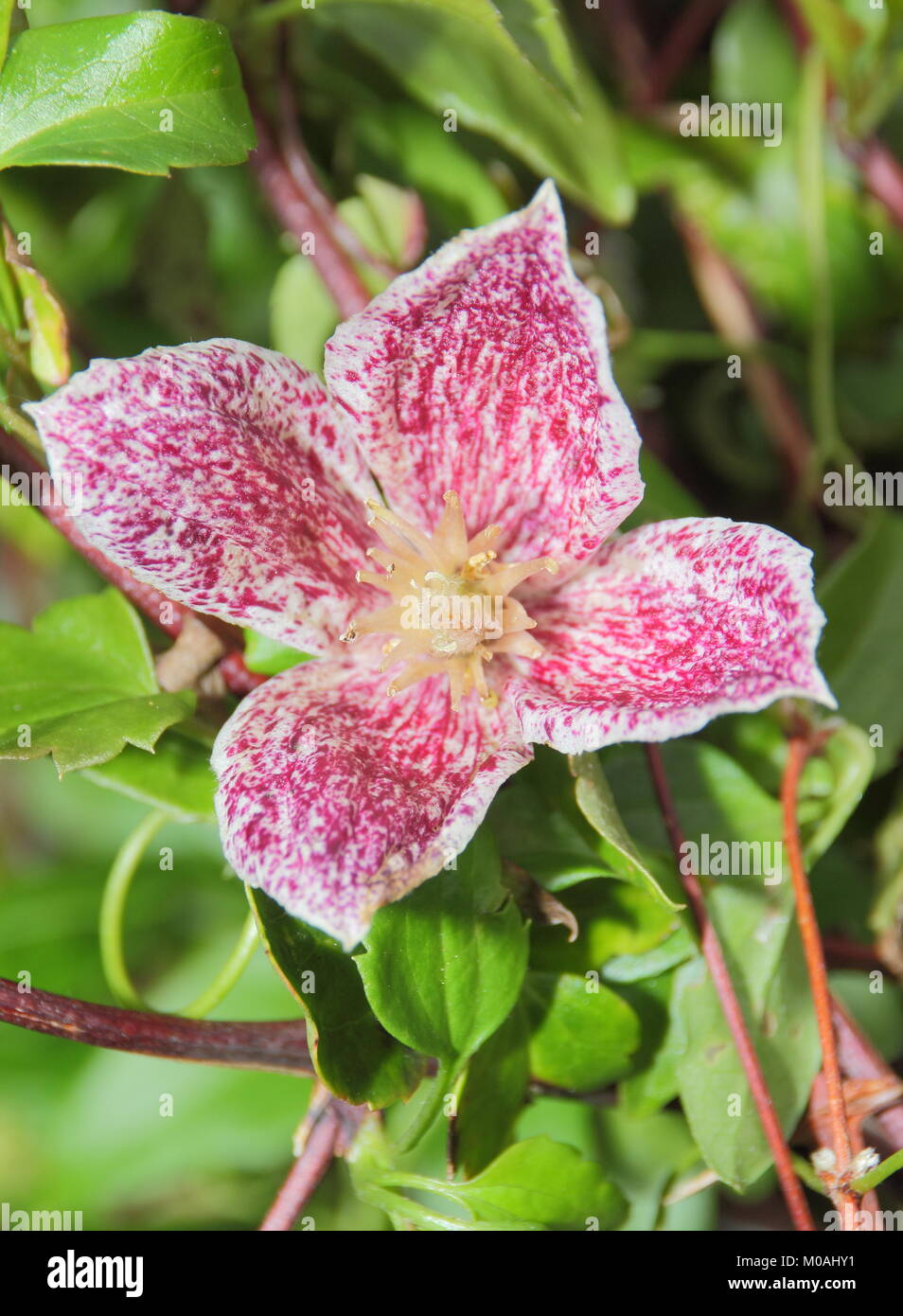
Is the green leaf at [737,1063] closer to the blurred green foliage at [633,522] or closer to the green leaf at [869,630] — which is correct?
the blurred green foliage at [633,522]

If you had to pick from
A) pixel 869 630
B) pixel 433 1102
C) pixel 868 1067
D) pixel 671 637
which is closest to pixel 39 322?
pixel 671 637

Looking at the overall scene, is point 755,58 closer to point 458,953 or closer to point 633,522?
point 633,522

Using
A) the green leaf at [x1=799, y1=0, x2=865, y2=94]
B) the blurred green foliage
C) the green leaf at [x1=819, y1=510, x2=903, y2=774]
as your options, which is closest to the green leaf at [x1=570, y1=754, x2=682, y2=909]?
the blurred green foliage

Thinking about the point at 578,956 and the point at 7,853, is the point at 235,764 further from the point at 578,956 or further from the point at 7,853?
the point at 7,853

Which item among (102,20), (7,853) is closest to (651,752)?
(102,20)

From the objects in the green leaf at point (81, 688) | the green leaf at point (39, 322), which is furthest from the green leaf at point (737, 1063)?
the green leaf at point (39, 322)

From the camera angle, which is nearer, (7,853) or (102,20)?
(102,20)
